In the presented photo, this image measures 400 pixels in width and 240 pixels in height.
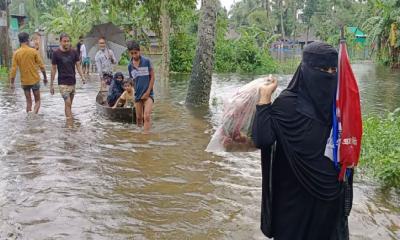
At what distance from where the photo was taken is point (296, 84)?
3051 mm

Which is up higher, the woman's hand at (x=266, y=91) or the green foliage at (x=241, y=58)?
the woman's hand at (x=266, y=91)

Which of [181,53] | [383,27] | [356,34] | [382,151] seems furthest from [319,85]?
[356,34]

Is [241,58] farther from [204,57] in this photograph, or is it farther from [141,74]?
[141,74]

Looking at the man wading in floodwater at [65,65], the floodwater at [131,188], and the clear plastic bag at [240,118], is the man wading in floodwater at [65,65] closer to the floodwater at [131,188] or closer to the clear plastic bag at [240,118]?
the floodwater at [131,188]

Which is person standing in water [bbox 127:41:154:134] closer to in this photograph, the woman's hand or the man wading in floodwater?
the man wading in floodwater

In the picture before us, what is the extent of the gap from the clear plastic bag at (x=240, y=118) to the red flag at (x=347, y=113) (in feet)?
1.63

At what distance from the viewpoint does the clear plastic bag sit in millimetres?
3308

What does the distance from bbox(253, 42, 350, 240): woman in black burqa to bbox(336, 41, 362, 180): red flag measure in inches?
2.3

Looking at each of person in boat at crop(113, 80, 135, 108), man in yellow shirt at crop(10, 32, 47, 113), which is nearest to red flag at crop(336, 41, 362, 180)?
person in boat at crop(113, 80, 135, 108)

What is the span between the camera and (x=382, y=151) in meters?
6.64

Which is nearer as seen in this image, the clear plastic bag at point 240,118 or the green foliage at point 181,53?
the clear plastic bag at point 240,118

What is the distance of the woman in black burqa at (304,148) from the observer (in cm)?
294

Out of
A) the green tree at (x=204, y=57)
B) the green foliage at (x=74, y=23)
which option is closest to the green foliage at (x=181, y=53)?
the green foliage at (x=74, y=23)

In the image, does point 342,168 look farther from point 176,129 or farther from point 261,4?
point 261,4
